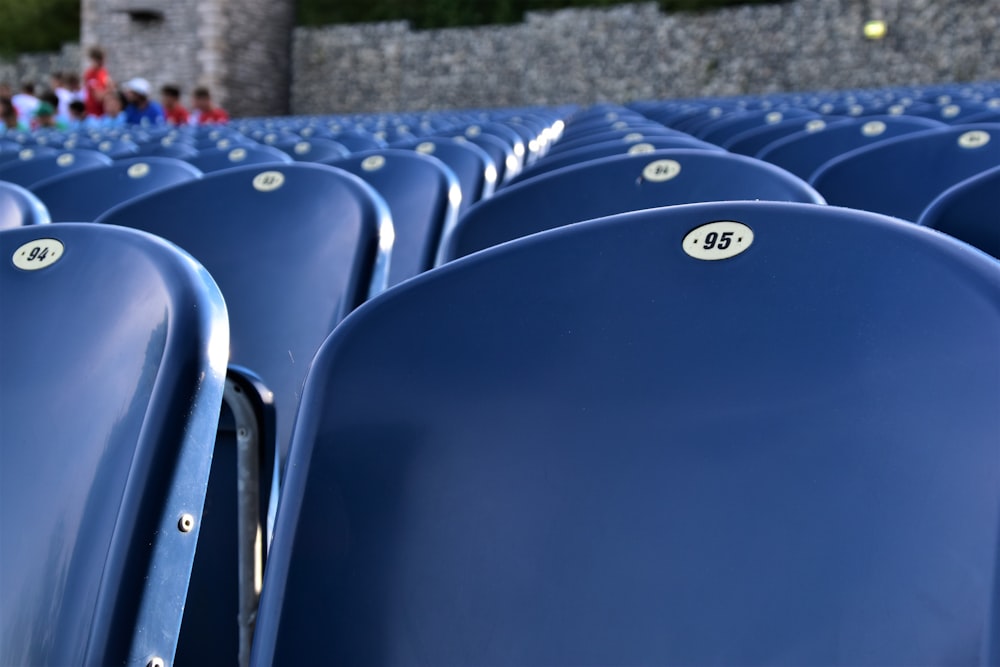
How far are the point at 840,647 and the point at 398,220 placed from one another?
1.64 meters

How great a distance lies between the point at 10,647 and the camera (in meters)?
0.83

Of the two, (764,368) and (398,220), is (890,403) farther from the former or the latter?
(398,220)

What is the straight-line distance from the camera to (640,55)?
21250 millimetres

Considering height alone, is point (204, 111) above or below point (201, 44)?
above

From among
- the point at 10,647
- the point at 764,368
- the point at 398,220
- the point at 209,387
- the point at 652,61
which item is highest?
the point at 764,368

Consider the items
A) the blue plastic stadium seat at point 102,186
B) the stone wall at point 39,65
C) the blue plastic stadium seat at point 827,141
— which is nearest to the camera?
the blue plastic stadium seat at point 102,186

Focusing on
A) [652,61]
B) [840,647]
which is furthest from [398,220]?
[652,61]

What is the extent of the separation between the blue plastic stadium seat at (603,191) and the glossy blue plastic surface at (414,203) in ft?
1.53

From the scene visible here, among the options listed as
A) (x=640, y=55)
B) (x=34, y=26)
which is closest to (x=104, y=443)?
(x=640, y=55)

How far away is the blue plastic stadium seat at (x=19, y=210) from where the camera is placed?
175 cm

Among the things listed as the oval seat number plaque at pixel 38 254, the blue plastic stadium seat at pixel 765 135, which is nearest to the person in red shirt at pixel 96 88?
the blue plastic stadium seat at pixel 765 135

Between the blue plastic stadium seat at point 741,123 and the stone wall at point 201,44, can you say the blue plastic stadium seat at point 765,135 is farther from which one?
the stone wall at point 201,44

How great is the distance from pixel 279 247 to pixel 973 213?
3.11ft

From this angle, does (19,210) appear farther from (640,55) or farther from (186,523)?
(640,55)
